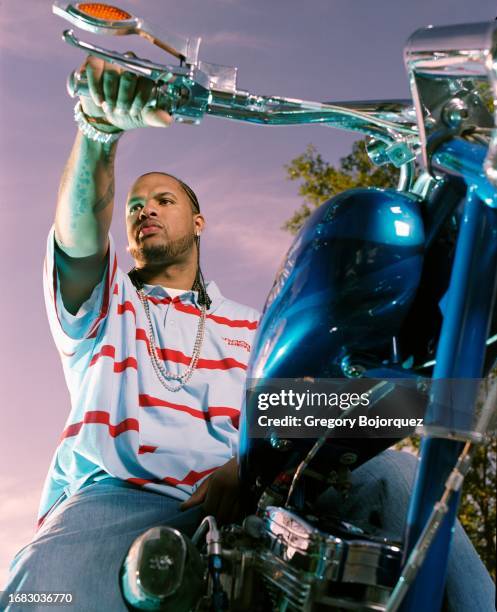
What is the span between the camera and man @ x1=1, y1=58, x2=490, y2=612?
0.83 meters

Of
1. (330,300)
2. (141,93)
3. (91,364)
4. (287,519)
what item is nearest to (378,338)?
(330,300)

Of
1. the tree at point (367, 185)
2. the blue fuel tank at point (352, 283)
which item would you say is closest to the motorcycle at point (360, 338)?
the blue fuel tank at point (352, 283)

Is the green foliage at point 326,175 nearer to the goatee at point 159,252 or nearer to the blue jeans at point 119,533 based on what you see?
the goatee at point 159,252

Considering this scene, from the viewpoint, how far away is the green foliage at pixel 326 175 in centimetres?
377

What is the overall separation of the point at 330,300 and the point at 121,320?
2.18ft

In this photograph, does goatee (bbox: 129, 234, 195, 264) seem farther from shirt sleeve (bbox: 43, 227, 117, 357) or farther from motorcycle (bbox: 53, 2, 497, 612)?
motorcycle (bbox: 53, 2, 497, 612)

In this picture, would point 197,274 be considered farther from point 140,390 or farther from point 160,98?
point 160,98

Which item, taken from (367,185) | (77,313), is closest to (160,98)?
(77,313)

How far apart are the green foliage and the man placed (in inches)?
93.7

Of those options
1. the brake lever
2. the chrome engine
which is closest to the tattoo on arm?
the brake lever

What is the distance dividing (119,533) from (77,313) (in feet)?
1.33

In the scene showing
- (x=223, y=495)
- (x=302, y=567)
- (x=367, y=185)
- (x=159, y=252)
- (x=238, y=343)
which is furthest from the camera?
(x=367, y=185)

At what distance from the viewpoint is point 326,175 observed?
383cm

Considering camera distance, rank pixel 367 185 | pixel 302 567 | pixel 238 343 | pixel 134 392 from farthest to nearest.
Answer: pixel 367 185
pixel 238 343
pixel 134 392
pixel 302 567
